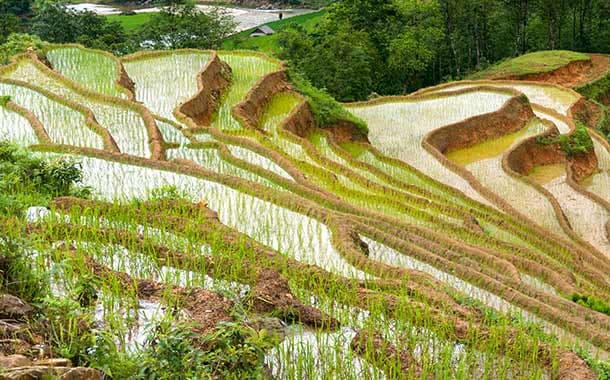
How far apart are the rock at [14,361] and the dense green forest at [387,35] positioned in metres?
23.4

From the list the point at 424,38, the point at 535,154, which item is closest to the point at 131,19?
the point at 424,38

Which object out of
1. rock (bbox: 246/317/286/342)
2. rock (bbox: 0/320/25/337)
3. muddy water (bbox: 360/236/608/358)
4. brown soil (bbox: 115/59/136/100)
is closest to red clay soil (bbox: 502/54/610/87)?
brown soil (bbox: 115/59/136/100)

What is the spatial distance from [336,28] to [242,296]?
29.1 metres

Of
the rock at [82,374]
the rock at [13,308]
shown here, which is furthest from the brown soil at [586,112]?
the rock at [82,374]

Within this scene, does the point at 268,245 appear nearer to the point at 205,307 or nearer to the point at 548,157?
the point at 205,307

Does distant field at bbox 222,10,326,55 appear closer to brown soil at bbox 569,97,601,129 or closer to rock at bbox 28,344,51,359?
brown soil at bbox 569,97,601,129

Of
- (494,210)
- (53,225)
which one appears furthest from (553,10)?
(53,225)

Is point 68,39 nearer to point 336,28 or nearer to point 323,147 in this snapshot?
point 336,28

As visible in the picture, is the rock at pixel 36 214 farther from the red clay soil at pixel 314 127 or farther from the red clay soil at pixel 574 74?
the red clay soil at pixel 574 74

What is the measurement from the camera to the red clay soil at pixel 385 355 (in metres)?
4.30

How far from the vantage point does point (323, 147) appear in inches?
635

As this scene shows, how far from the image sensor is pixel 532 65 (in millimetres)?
28281

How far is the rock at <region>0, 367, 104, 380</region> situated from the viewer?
3.31 meters

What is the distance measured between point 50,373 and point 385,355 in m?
1.94
